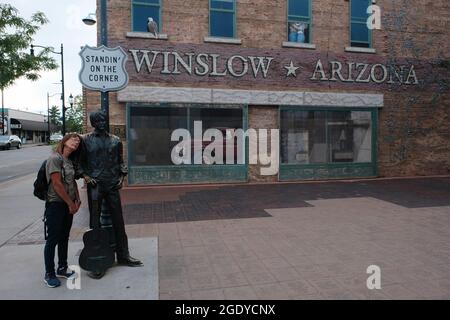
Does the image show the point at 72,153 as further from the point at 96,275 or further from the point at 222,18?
the point at 222,18

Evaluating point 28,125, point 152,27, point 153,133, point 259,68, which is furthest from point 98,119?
point 28,125

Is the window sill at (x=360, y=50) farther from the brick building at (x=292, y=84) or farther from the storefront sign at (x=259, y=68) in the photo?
the storefront sign at (x=259, y=68)

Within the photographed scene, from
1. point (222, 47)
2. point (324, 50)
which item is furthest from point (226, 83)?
point (324, 50)

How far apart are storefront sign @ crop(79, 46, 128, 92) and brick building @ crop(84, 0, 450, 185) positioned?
661cm

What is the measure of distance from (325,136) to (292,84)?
2.34 meters

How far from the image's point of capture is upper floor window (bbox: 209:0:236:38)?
12273 mm

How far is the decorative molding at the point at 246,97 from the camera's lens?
38.3ft

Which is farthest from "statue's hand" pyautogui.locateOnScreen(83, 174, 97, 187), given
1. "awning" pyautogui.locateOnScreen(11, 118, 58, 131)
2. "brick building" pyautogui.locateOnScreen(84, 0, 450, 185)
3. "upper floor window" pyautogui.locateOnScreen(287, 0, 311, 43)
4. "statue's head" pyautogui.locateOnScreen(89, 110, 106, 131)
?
"awning" pyautogui.locateOnScreen(11, 118, 58, 131)

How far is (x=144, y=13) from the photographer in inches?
466

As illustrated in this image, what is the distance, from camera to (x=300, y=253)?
209 inches

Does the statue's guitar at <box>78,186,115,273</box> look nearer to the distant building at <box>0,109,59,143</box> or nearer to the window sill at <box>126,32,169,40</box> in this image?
the window sill at <box>126,32,169,40</box>

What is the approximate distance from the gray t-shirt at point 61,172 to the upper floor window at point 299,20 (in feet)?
34.4

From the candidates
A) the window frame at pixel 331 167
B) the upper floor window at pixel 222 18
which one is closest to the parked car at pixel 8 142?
the upper floor window at pixel 222 18

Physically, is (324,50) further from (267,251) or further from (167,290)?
(167,290)
